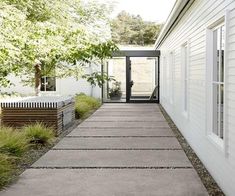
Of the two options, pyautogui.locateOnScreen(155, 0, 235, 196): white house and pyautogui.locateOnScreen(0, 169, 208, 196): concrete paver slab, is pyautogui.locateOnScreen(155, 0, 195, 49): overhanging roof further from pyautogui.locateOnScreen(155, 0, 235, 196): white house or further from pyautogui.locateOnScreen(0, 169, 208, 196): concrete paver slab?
pyautogui.locateOnScreen(0, 169, 208, 196): concrete paver slab

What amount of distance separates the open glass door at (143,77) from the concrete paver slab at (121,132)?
38.4 feet

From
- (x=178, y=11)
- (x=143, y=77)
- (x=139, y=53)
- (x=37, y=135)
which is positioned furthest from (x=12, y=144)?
(x=143, y=77)

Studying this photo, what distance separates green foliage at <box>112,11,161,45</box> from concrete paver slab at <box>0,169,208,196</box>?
1911 inches

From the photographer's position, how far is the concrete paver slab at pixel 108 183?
15.7 feet

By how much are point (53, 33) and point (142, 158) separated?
174 inches

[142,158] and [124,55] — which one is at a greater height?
[124,55]

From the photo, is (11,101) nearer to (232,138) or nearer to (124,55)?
(232,138)

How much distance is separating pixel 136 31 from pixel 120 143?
2030 inches

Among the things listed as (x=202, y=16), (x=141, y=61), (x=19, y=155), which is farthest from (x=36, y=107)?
(x=141, y=61)

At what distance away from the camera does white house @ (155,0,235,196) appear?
461 cm

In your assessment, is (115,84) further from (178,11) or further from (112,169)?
(112,169)

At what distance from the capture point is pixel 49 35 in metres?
9.53

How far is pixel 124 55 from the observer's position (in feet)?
66.2

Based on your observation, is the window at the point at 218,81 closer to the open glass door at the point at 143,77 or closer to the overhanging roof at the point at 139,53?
the overhanging roof at the point at 139,53
